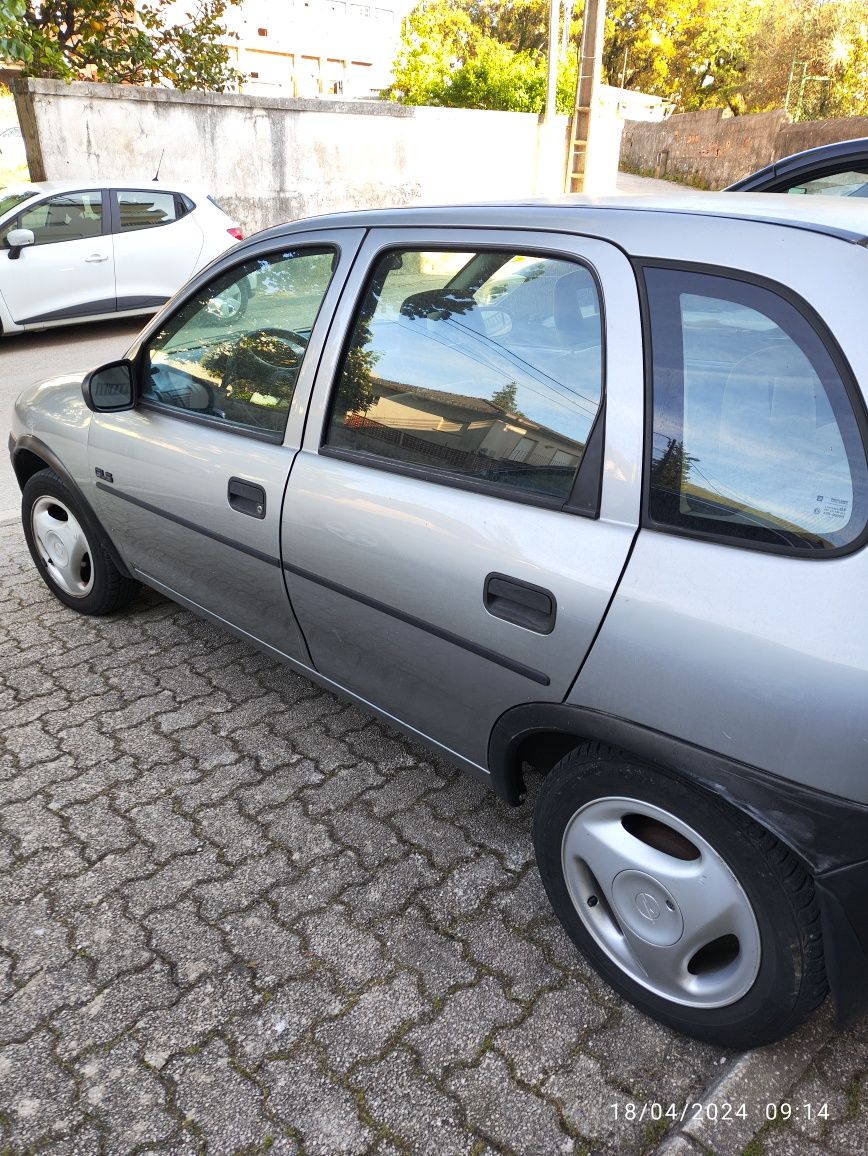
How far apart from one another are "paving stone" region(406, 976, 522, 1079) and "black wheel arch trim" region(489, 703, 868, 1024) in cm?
75

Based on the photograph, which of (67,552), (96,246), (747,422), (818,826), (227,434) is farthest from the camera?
(96,246)

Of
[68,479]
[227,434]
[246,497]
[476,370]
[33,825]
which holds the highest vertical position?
[476,370]

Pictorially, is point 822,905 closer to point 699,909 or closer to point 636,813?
point 699,909

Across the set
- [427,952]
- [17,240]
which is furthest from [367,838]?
[17,240]

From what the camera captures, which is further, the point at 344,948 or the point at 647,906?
the point at 344,948

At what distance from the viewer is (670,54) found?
4525cm

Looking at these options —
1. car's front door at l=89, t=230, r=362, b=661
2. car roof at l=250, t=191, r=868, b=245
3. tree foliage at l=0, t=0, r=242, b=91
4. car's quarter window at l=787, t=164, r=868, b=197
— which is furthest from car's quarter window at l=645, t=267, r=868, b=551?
tree foliage at l=0, t=0, r=242, b=91

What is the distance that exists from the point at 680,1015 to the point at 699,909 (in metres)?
0.31

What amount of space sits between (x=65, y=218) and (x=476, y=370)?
8.70 meters

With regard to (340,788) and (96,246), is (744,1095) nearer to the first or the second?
(340,788)

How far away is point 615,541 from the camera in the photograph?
1.84 metres

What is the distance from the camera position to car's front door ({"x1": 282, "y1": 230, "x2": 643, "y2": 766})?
6.18 feet

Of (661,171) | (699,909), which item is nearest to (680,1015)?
(699,909)
